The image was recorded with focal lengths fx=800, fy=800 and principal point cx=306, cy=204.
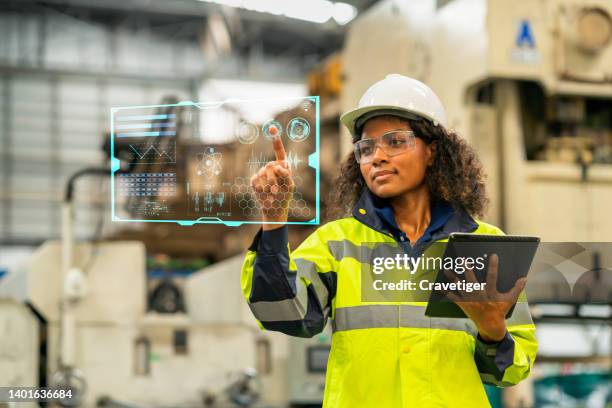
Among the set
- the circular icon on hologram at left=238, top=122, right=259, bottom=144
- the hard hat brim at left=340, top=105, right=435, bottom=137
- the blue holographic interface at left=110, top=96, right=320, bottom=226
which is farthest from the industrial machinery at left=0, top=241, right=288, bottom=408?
the hard hat brim at left=340, top=105, right=435, bottom=137

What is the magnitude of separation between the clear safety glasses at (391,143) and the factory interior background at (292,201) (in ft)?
0.34

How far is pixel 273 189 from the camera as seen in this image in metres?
1.34

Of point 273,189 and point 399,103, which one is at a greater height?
point 399,103

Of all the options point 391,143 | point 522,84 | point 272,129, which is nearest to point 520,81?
point 522,84

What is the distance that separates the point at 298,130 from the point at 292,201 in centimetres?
15

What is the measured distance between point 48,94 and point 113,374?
→ 10602 millimetres

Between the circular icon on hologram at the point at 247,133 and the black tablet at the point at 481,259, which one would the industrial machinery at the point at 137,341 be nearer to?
the circular icon on hologram at the point at 247,133

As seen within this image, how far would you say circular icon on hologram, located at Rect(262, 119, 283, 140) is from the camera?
4.75ft

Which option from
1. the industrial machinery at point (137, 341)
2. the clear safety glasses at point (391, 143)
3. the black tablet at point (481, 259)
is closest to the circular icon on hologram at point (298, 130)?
the clear safety glasses at point (391, 143)

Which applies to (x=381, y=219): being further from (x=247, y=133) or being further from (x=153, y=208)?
(x=153, y=208)

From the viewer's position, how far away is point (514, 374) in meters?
1.45

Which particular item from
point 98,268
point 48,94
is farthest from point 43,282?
point 48,94

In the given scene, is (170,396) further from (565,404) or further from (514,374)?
(514,374)

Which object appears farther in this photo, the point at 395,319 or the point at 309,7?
the point at 309,7
